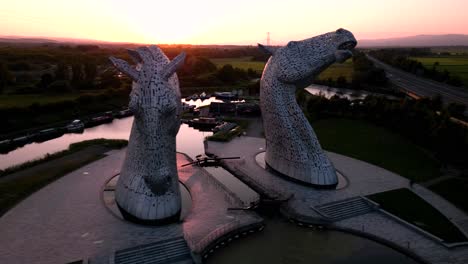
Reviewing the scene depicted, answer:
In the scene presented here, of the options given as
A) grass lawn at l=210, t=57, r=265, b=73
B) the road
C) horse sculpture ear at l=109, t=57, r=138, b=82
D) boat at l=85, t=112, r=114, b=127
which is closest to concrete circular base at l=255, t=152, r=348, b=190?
horse sculpture ear at l=109, t=57, r=138, b=82

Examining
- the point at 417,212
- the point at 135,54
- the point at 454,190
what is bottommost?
the point at 454,190

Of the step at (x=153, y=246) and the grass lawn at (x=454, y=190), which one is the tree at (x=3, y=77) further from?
the grass lawn at (x=454, y=190)

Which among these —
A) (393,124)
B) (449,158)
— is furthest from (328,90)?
(449,158)

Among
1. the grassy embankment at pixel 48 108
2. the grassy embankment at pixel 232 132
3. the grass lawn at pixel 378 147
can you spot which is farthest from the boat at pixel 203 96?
the grass lawn at pixel 378 147

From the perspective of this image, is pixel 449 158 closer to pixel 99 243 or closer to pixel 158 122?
pixel 158 122

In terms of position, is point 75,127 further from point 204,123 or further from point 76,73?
point 76,73

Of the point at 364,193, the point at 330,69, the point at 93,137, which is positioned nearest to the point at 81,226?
the point at 364,193
